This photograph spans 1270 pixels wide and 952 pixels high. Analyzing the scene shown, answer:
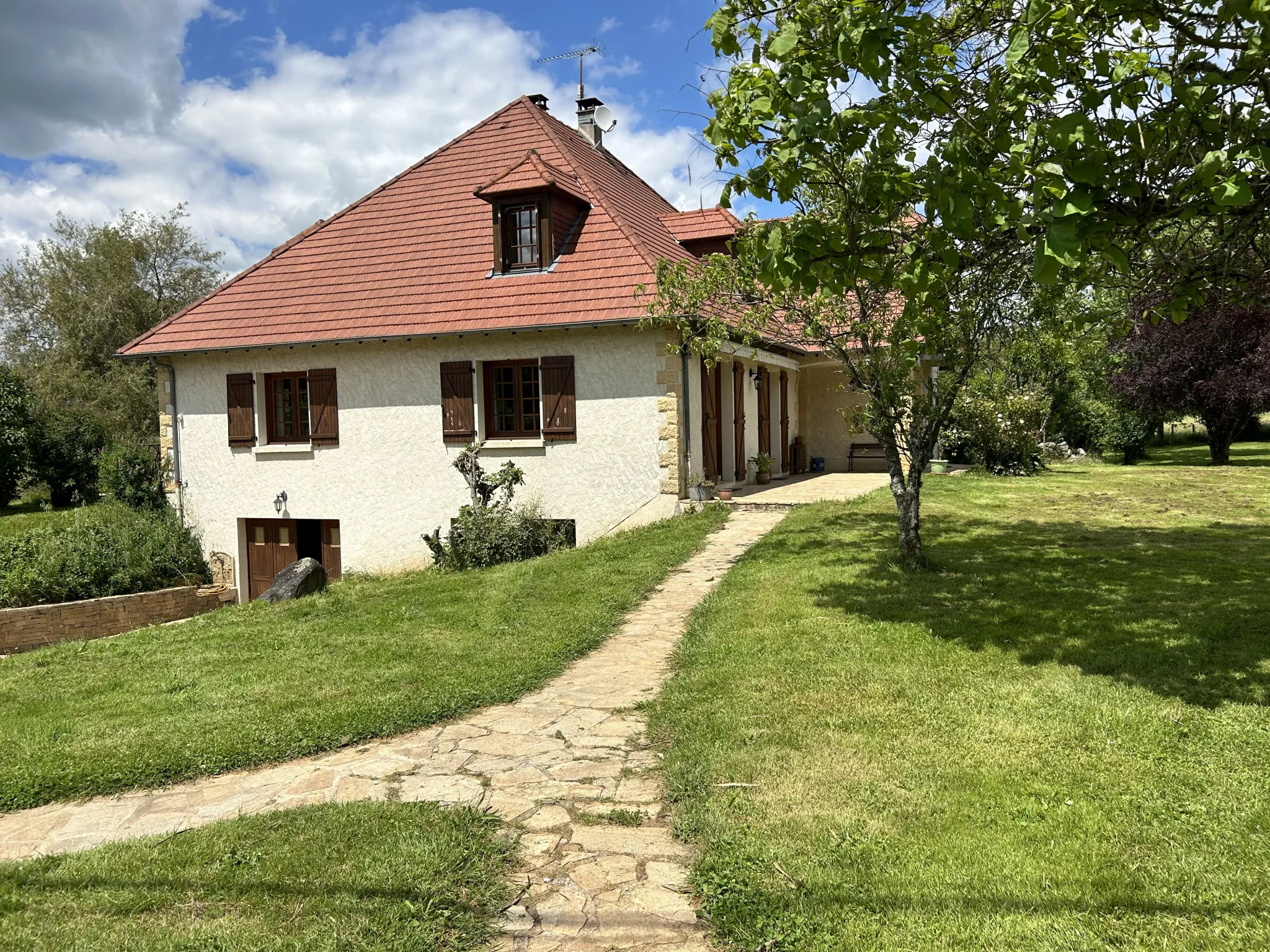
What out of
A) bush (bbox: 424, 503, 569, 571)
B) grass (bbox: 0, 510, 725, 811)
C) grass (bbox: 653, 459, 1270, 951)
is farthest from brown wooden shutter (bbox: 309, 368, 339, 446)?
grass (bbox: 653, 459, 1270, 951)

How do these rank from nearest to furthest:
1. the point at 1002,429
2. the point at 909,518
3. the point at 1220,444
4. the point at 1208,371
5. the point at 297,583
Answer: the point at 909,518 < the point at 297,583 < the point at 1002,429 < the point at 1208,371 < the point at 1220,444

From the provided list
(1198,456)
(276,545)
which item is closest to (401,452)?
(276,545)

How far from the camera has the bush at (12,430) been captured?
22312 millimetres

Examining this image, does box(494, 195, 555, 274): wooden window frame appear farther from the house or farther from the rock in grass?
the rock in grass

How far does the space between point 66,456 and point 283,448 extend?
11828mm

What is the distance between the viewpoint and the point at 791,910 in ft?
10.6

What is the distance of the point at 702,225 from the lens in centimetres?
1722

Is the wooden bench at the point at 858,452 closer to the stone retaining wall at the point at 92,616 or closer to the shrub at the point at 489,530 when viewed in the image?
the shrub at the point at 489,530

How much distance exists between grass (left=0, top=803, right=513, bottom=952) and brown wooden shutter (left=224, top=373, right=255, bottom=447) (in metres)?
13.4

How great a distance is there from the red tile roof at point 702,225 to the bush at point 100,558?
1114 cm

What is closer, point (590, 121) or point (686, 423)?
point (686, 423)

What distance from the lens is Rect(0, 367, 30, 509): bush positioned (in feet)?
73.2

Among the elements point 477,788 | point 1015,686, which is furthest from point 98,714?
point 1015,686

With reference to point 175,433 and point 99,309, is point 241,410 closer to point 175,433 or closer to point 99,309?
point 175,433
